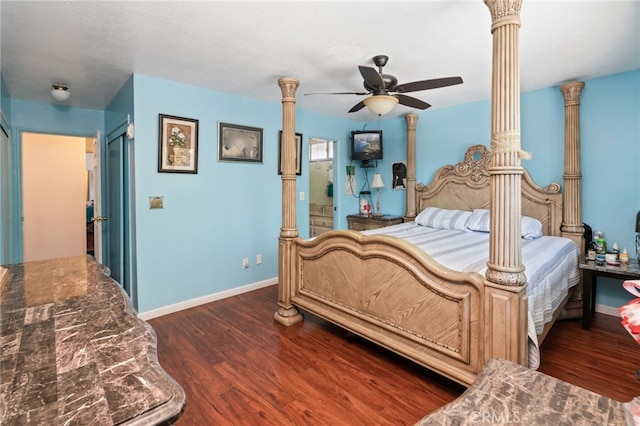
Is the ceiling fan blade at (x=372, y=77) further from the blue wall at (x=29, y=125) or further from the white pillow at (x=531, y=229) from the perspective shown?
the blue wall at (x=29, y=125)

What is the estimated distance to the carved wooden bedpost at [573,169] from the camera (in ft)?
10.2

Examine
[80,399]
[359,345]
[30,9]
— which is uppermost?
[30,9]

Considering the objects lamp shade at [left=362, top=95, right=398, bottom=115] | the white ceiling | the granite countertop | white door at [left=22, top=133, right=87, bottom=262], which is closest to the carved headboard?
the white ceiling

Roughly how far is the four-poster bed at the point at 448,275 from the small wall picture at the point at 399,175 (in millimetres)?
1663

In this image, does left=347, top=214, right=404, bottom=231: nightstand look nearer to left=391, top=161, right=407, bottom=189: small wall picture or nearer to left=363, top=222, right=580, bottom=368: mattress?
left=391, top=161, right=407, bottom=189: small wall picture

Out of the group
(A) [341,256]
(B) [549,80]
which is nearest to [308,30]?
(A) [341,256]

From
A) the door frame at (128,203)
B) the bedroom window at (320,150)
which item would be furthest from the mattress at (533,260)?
the bedroom window at (320,150)

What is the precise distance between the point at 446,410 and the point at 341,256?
5.66 feet

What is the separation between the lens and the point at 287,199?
2938 mm

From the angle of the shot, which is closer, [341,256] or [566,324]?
[341,256]

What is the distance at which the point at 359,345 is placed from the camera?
8.45 feet

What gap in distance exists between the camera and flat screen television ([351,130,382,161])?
4.87 meters

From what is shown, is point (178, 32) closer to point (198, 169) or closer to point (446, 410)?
point (198, 169)

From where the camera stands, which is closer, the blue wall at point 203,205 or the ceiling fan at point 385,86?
the ceiling fan at point 385,86
